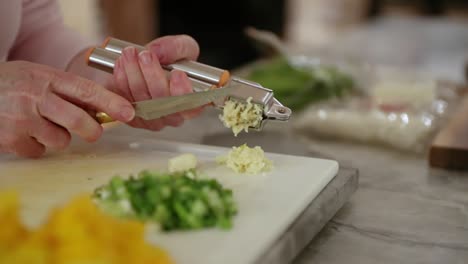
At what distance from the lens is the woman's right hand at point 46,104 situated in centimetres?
83

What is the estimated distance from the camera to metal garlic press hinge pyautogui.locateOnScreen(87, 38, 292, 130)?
0.87 metres

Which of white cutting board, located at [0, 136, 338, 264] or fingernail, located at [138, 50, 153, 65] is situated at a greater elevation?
fingernail, located at [138, 50, 153, 65]

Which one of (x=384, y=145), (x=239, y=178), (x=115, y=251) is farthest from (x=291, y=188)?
(x=384, y=145)

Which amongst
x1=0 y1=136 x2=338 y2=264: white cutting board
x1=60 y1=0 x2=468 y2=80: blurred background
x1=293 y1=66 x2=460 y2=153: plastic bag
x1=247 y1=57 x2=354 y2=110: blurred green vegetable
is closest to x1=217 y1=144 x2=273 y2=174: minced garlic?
x1=0 y1=136 x2=338 y2=264: white cutting board

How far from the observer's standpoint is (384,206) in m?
0.88

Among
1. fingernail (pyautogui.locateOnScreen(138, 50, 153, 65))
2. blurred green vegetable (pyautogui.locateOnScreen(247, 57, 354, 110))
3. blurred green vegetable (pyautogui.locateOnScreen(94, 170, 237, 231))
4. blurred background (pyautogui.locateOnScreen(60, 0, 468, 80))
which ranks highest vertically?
fingernail (pyautogui.locateOnScreen(138, 50, 153, 65))

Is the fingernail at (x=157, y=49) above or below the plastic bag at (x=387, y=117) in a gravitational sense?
above

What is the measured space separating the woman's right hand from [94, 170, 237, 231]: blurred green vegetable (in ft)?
0.64

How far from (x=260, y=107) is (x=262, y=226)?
0.24 metres

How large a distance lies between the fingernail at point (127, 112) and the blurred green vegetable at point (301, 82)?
0.59 meters

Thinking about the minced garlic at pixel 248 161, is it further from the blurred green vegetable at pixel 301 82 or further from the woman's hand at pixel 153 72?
the blurred green vegetable at pixel 301 82

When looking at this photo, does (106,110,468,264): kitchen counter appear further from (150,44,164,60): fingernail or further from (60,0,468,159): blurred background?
(150,44,164,60): fingernail

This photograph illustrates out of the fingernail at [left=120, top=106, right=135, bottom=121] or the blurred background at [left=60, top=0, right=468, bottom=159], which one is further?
the blurred background at [left=60, top=0, right=468, bottom=159]

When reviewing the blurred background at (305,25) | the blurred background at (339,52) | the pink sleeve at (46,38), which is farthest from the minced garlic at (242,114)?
the blurred background at (305,25)
